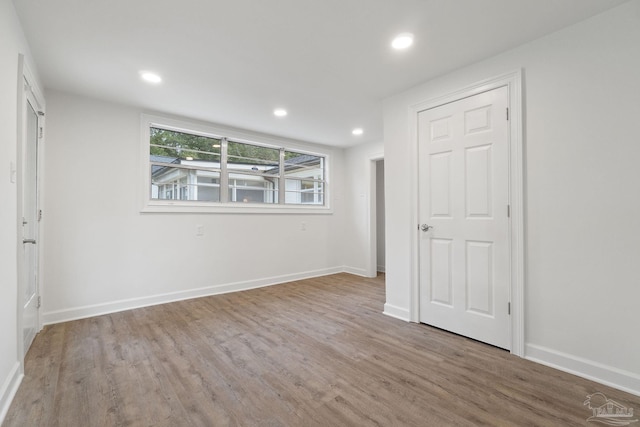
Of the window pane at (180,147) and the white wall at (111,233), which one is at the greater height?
the window pane at (180,147)

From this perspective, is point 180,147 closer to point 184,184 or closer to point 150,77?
point 184,184

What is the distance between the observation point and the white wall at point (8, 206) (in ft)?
5.64

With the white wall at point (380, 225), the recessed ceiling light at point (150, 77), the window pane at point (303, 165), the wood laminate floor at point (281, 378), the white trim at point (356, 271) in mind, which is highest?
the recessed ceiling light at point (150, 77)

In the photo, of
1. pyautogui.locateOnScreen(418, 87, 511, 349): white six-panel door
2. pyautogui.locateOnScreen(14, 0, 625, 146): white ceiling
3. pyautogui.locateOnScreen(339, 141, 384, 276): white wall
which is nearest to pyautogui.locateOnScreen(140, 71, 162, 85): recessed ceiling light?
pyautogui.locateOnScreen(14, 0, 625, 146): white ceiling

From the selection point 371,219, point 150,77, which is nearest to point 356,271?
point 371,219

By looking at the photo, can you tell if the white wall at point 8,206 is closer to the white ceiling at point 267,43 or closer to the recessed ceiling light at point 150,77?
the white ceiling at point 267,43

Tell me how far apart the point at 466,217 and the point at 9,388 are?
3.52m

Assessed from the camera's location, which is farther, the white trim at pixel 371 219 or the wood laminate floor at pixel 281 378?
the white trim at pixel 371 219

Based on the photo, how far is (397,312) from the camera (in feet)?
10.6

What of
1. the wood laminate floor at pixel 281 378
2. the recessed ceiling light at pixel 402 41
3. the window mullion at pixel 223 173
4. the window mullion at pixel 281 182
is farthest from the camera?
the window mullion at pixel 281 182

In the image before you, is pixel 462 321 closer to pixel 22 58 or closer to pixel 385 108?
pixel 385 108

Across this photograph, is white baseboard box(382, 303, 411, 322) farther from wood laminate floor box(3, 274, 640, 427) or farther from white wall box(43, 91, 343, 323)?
white wall box(43, 91, 343, 323)

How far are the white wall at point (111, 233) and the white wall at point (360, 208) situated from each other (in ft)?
6.89

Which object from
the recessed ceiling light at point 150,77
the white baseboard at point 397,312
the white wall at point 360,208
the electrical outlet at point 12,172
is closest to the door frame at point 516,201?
the white baseboard at point 397,312
